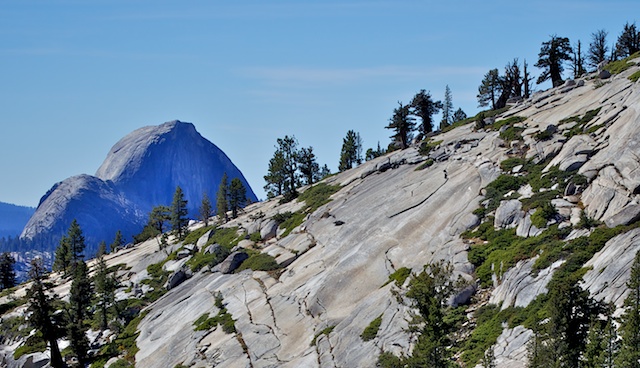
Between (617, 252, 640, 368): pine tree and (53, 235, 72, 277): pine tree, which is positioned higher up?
(53, 235, 72, 277): pine tree

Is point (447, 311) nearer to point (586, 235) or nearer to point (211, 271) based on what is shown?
point (586, 235)

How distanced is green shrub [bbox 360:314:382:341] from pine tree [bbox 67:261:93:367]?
3887 cm

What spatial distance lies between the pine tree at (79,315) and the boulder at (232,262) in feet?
57.4

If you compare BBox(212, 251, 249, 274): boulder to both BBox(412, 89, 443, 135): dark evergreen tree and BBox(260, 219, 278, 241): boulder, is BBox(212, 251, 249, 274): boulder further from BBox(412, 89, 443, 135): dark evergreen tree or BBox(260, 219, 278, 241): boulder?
BBox(412, 89, 443, 135): dark evergreen tree

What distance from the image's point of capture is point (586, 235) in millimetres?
38250

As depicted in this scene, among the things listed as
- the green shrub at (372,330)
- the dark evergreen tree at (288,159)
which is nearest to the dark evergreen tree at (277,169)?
the dark evergreen tree at (288,159)

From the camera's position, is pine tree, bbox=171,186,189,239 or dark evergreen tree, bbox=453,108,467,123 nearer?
pine tree, bbox=171,186,189,239

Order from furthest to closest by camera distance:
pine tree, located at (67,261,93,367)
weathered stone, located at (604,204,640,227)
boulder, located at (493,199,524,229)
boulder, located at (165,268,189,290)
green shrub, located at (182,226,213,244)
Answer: green shrub, located at (182,226,213,244)
boulder, located at (165,268,189,290)
pine tree, located at (67,261,93,367)
boulder, located at (493,199,524,229)
weathered stone, located at (604,204,640,227)

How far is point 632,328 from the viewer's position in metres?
25.7

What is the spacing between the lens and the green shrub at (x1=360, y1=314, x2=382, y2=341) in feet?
141

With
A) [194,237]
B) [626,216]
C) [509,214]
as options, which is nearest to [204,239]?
[194,237]

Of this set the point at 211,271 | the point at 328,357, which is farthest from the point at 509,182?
the point at 211,271

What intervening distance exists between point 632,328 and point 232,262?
52334mm

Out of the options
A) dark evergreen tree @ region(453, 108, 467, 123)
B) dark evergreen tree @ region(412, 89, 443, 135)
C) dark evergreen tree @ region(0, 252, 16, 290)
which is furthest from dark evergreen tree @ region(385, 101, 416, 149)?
dark evergreen tree @ region(0, 252, 16, 290)
